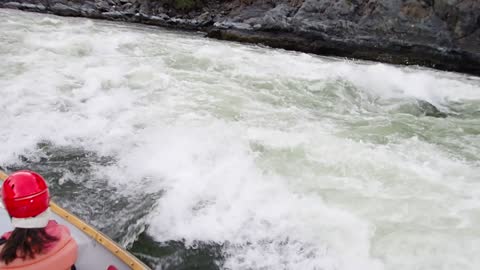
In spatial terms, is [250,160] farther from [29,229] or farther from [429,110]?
[429,110]

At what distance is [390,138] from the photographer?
6.00 metres

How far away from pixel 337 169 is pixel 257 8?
14.9m

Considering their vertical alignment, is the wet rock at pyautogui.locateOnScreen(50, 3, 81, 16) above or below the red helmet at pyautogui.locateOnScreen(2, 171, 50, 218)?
below

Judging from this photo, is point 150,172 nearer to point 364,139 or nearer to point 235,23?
point 364,139

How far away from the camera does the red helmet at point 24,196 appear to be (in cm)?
183

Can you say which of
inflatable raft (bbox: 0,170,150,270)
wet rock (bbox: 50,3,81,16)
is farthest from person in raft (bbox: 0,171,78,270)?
wet rock (bbox: 50,3,81,16)

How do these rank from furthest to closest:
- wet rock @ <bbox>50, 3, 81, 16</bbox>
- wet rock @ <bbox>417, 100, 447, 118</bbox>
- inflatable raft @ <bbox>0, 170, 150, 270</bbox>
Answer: wet rock @ <bbox>50, 3, 81, 16</bbox>
wet rock @ <bbox>417, 100, 447, 118</bbox>
inflatable raft @ <bbox>0, 170, 150, 270</bbox>

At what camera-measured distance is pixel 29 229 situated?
1900mm

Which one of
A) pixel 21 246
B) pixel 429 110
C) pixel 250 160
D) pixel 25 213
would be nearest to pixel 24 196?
pixel 25 213

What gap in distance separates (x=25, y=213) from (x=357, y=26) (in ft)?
48.4

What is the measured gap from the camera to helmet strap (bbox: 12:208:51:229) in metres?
1.85

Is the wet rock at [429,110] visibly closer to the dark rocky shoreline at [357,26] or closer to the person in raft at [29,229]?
the dark rocky shoreline at [357,26]

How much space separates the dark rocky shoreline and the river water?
5.21m

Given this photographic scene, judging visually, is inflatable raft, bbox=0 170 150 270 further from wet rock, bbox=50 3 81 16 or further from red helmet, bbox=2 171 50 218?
wet rock, bbox=50 3 81 16
